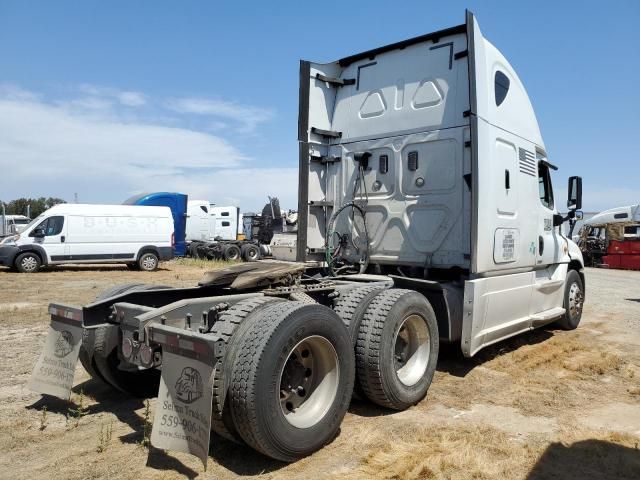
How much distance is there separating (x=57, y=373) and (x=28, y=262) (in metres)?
14.9

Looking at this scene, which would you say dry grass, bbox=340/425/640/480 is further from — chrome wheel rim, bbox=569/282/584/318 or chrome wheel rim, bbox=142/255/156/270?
chrome wheel rim, bbox=142/255/156/270

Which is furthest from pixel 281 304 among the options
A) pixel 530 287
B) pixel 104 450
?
pixel 530 287

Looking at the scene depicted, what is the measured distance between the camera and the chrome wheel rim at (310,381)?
340 cm

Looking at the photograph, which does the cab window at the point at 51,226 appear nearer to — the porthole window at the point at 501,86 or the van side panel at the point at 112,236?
the van side panel at the point at 112,236

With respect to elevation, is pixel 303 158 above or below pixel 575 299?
above

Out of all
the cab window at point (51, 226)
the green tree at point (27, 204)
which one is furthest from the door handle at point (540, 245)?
the green tree at point (27, 204)

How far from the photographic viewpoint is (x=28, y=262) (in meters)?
16.7

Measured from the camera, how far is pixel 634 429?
3.90m

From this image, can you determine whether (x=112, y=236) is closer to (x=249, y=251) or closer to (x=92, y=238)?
(x=92, y=238)

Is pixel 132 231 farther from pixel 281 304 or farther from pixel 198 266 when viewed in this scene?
pixel 281 304

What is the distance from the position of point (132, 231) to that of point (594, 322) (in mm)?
15276

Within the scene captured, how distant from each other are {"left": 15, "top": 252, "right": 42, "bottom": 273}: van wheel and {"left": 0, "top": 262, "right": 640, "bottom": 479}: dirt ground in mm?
11828


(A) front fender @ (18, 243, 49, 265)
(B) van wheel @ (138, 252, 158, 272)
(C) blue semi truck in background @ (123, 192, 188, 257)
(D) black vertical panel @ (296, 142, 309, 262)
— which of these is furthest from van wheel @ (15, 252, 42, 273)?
(D) black vertical panel @ (296, 142, 309, 262)

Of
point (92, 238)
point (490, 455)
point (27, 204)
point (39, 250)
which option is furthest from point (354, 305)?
point (27, 204)
